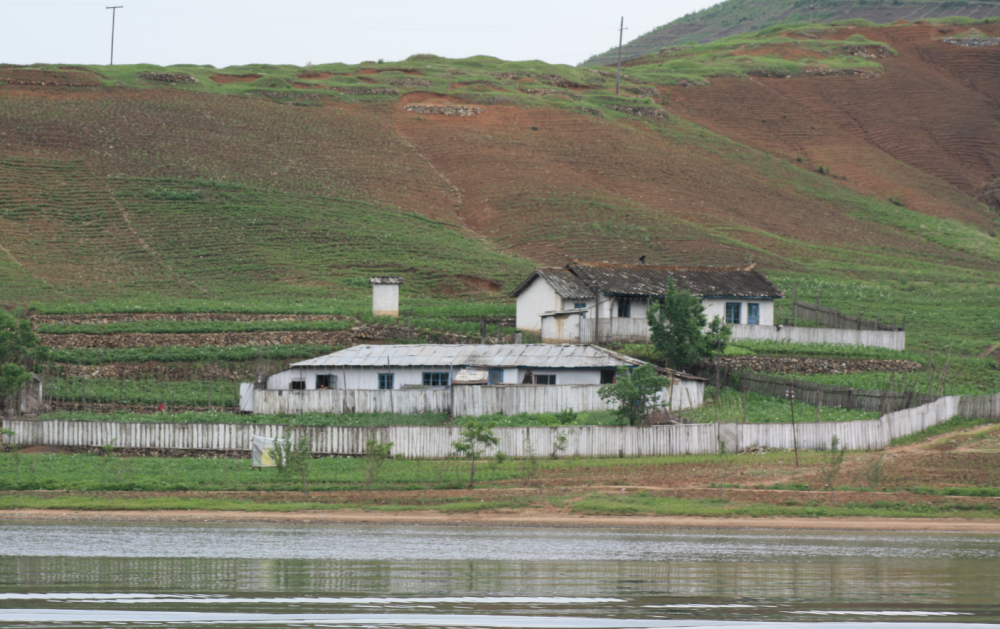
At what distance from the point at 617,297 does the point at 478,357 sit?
11.3 metres

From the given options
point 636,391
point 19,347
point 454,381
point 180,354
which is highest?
point 19,347

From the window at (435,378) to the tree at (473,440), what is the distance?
10471 mm

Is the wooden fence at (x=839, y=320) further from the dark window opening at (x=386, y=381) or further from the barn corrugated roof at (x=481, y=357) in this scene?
the dark window opening at (x=386, y=381)

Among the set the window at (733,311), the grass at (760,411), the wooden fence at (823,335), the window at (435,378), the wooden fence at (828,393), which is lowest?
the grass at (760,411)

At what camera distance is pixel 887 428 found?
123 feet

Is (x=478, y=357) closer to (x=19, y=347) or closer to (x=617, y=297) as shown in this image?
(x=617, y=297)

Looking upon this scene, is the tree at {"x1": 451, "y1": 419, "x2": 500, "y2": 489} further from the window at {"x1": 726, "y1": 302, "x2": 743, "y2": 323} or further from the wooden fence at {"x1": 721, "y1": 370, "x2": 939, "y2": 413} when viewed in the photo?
the window at {"x1": 726, "y1": 302, "x2": 743, "y2": 323}

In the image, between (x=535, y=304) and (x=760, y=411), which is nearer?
(x=760, y=411)

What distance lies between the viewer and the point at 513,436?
115 ft

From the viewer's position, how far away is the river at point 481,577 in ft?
58.4

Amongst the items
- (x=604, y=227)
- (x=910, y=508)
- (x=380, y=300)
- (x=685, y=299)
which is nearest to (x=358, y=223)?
(x=604, y=227)

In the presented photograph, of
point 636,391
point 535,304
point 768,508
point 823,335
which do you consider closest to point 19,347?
point 535,304

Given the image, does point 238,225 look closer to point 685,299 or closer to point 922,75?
point 685,299

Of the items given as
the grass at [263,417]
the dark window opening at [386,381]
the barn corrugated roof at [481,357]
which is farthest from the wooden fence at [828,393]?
the dark window opening at [386,381]
